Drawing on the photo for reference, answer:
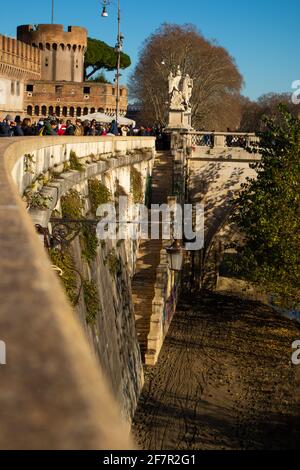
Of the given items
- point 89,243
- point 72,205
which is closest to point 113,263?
point 89,243

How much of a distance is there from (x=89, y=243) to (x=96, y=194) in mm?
2262

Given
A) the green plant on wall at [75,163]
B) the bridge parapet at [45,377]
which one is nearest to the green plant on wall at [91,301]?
the green plant on wall at [75,163]

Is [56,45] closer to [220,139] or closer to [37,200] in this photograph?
[220,139]

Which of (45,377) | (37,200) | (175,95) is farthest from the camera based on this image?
(175,95)

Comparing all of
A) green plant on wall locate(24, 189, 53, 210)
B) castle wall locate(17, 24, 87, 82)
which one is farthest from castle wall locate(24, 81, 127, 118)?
green plant on wall locate(24, 189, 53, 210)

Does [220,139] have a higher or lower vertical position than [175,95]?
lower

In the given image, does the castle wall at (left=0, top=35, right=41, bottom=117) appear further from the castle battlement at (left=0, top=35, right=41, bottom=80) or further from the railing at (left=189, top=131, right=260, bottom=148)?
the railing at (left=189, top=131, right=260, bottom=148)

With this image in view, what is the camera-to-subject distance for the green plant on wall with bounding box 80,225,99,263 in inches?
367

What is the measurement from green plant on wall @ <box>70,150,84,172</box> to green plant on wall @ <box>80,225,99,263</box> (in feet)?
3.19

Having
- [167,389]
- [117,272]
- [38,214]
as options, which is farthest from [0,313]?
[167,389]

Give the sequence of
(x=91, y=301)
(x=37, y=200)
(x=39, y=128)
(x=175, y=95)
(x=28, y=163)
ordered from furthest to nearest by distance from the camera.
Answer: (x=175, y=95) < (x=39, y=128) < (x=91, y=301) < (x=28, y=163) < (x=37, y=200)

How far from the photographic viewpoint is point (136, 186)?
19.6 metres

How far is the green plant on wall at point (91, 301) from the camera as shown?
855 centimetres
